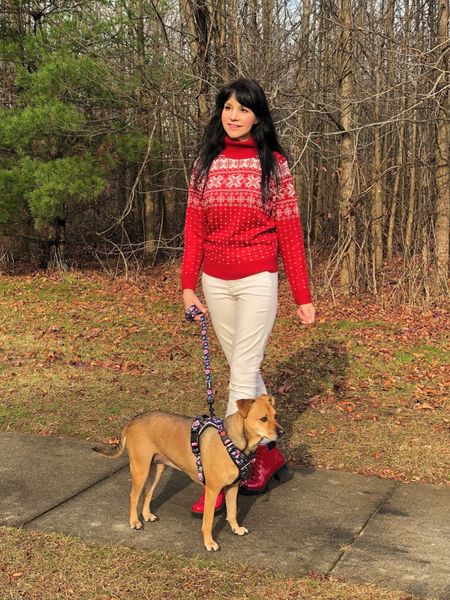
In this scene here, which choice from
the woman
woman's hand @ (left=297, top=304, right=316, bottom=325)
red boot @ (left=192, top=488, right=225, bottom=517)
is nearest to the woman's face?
the woman

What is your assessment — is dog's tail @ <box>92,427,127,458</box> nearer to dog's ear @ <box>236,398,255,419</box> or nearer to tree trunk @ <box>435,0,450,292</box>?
dog's ear @ <box>236,398,255,419</box>

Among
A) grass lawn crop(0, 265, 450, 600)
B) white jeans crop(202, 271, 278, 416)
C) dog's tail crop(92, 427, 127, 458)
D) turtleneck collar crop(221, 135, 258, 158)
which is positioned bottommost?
grass lawn crop(0, 265, 450, 600)

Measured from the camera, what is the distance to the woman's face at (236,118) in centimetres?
366

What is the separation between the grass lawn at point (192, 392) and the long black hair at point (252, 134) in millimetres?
1966

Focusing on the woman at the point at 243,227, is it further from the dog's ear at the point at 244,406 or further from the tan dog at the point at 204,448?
the dog's ear at the point at 244,406

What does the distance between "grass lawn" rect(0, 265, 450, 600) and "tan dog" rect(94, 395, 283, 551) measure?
1.15 ft

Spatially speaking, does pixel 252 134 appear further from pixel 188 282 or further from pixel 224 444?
pixel 224 444

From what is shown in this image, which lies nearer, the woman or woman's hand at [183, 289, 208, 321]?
the woman

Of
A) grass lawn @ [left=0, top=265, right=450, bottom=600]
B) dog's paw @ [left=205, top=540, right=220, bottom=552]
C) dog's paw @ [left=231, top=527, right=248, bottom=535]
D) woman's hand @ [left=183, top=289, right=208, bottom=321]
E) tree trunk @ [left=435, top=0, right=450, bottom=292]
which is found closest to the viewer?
grass lawn @ [left=0, top=265, right=450, bottom=600]

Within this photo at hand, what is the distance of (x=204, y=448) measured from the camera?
345 cm

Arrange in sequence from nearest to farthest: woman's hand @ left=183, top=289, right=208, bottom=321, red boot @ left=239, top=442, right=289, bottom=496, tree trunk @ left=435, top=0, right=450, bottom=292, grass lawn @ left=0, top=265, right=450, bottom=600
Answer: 1. grass lawn @ left=0, top=265, right=450, bottom=600
2. woman's hand @ left=183, top=289, right=208, bottom=321
3. red boot @ left=239, top=442, right=289, bottom=496
4. tree trunk @ left=435, top=0, right=450, bottom=292

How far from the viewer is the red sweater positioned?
144 inches

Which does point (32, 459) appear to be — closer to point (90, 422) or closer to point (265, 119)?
point (90, 422)

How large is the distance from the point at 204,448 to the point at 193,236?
1197 mm
